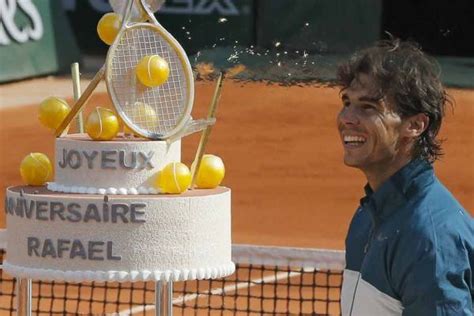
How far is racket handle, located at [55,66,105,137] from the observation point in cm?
371

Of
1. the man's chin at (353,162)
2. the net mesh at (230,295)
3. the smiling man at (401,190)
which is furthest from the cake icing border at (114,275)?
the net mesh at (230,295)

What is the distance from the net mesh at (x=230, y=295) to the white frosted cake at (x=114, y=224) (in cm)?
286

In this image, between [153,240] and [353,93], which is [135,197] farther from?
[353,93]

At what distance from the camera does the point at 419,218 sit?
2.35 metres

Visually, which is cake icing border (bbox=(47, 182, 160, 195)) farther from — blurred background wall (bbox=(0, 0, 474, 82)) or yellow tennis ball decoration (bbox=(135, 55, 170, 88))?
blurred background wall (bbox=(0, 0, 474, 82))

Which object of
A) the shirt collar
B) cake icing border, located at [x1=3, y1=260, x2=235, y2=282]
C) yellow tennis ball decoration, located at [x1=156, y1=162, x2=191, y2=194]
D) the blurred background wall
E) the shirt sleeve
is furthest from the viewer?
the blurred background wall

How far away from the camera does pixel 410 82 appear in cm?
242

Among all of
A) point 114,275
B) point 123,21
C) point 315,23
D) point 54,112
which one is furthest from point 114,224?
point 315,23

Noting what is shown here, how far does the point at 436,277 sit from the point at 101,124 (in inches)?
64.1

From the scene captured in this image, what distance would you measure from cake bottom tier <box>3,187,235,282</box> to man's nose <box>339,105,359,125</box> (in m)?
1.11

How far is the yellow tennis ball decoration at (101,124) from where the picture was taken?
3660mm

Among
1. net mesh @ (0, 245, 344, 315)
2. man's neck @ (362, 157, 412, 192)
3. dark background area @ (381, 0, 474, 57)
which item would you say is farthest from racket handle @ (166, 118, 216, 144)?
dark background area @ (381, 0, 474, 57)

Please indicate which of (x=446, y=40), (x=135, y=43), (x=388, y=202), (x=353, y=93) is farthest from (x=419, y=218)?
(x=446, y=40)

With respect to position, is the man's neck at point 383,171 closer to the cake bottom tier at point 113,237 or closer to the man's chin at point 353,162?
the man's chin at point 353,162
